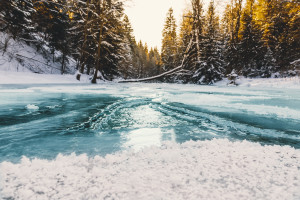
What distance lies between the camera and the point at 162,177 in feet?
4.03

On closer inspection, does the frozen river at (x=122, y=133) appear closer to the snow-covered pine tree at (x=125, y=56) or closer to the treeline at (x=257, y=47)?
the snow-covered pine tree at (x=125, y=56)

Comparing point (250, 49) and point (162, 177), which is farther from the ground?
point (250, 49)

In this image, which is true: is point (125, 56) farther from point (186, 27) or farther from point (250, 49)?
point (186, 27)

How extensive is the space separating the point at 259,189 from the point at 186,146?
871 mm

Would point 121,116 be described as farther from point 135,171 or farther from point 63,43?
point 63,43

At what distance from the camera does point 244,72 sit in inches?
990

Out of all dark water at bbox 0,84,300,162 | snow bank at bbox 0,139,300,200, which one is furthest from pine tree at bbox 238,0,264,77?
snow bank at bbox 0,139,300,200

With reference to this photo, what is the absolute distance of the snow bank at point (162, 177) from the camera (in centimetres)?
105

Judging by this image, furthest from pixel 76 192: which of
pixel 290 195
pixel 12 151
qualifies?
pixel 12 151

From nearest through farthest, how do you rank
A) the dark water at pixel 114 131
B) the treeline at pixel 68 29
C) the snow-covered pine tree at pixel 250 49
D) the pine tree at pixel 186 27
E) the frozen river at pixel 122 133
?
1. the frozen river at pixel 122 133
2. the dark water at pixel 114 131
3. the pine tree at pixel 186 27
4. the treeline at pixel 68 29
5. the snow-covered pine tree at pixel 250 49

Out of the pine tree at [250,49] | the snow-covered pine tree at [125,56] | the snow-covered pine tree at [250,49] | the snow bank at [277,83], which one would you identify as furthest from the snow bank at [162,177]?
the pine tree at [250,49]

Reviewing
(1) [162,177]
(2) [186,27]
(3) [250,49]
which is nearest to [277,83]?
(3) [250,49]

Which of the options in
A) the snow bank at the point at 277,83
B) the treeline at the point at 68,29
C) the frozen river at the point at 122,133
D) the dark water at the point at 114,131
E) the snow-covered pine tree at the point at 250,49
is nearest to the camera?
the frozen river at the point at 122,133

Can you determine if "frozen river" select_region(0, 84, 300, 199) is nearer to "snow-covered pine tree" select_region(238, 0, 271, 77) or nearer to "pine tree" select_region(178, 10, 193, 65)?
"pine tree" select_region(178, 10, 193, 65)
